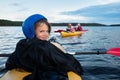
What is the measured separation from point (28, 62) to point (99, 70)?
5.90m

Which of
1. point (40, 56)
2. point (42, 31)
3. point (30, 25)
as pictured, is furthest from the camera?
point (42, 31)

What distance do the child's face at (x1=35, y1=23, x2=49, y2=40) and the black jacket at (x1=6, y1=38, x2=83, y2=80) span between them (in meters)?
0.20

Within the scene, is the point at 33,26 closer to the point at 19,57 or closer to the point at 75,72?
the point at 19,57

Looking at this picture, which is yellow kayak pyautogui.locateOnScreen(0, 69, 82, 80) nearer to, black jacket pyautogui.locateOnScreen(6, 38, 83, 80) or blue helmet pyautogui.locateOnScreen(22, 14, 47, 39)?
black jacket pyautogui.locateOnScreen(6, 38, 83, 80)

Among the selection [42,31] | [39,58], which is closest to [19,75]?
[39,58]

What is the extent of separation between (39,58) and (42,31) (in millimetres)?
534

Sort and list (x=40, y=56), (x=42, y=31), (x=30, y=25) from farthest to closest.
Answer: (x=42, y=31) → (x=30, y=25) → (x=40, y=56)

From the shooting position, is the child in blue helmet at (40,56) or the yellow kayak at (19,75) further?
the yellow kayak at (19,75)

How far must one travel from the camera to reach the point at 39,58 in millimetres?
4555

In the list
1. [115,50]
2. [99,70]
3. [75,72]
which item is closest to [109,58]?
[99,70]

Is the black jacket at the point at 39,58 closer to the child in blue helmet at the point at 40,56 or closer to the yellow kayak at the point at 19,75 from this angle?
the child in blue helmet at the point at 40,56

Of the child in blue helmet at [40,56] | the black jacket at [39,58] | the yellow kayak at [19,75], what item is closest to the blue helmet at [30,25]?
the child in blue helmet at [40,56]

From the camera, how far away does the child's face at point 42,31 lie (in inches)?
189

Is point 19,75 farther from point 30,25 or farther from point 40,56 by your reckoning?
point 30,25
